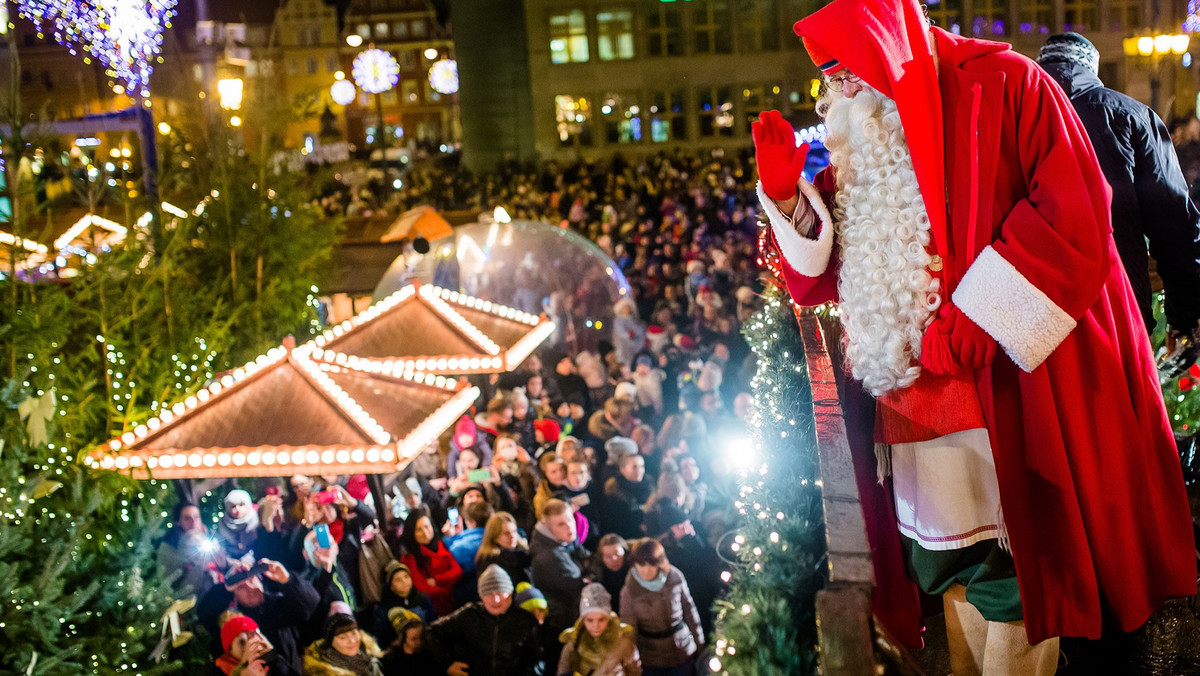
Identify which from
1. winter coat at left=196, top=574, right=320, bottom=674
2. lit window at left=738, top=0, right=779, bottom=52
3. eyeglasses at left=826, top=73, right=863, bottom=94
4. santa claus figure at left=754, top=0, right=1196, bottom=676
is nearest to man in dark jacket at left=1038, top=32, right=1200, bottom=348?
santa claus figure at left=754, top=0, right=1196, bottom=676

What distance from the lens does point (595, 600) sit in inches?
214

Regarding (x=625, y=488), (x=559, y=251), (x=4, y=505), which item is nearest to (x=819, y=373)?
(x=4, y=505)

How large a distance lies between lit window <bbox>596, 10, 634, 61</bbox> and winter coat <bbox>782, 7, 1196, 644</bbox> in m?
36.3

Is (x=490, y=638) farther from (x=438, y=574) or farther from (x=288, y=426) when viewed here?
(x=288, y=426)

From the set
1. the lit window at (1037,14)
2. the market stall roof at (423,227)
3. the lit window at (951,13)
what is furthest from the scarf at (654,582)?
the lit window at (1037,14)

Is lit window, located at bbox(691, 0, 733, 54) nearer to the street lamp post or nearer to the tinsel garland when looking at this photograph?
the street lamp post

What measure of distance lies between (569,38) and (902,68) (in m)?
36.7

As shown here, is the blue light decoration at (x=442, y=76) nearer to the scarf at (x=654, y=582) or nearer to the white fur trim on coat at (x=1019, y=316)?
the scarf at (x=654, y=582)

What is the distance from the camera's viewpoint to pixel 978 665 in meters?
2.55

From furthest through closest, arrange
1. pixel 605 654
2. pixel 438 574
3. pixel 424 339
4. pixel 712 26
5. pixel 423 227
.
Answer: pixel 712 26
pixel 423 227
pixel 424 339
pixel 438 574
pixel 605 654

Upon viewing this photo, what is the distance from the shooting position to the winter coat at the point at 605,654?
528 cm

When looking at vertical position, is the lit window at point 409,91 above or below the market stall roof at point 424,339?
above

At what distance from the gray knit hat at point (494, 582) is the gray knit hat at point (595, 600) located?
1.54ft

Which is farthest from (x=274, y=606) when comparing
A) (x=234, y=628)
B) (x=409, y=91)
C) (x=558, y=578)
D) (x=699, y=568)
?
(x=409, y=91)
